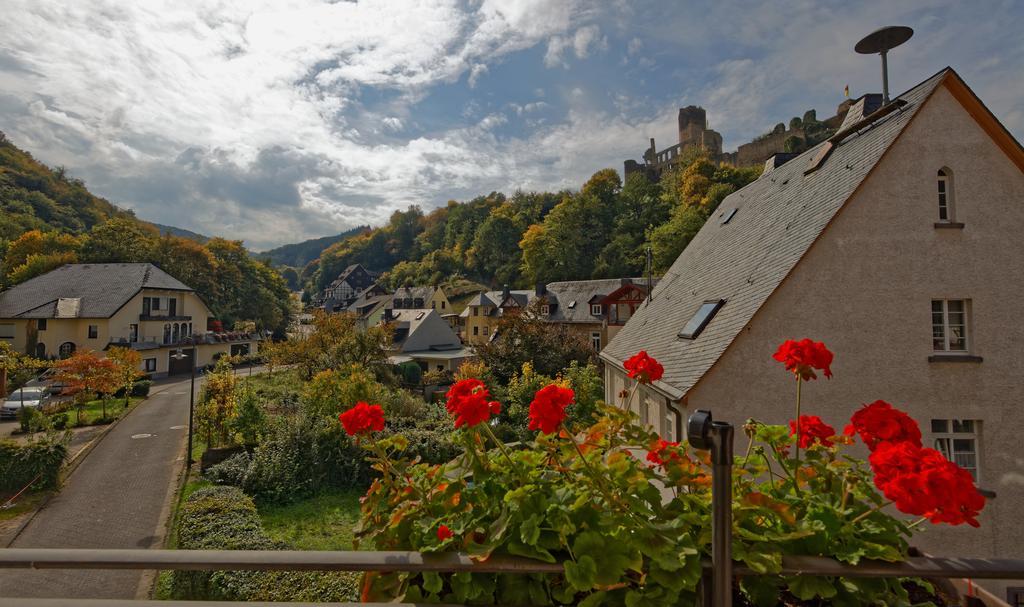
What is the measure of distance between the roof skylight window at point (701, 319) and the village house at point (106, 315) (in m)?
35.0

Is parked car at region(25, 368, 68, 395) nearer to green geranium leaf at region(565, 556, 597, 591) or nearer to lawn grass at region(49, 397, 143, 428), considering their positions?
lawn grass at region(49, 397, 143, 428)

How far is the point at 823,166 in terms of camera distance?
39.0 feet

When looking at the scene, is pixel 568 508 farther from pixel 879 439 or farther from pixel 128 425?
pixel 128 425

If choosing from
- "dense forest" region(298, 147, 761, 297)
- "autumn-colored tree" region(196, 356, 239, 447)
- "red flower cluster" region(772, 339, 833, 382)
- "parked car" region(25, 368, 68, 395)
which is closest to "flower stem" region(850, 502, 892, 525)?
"red flower cluster" region(772, 339, 833, 382)

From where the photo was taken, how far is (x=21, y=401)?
23.0 m

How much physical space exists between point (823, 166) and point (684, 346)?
591 centimetres

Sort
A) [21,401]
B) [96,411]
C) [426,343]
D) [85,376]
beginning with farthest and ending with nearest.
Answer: [426,343] → [96,411] → [21,401] → [85,376]

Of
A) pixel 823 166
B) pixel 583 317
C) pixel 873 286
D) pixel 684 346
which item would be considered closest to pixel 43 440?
pixel 684 346

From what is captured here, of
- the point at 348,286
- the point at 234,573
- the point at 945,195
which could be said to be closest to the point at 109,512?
the point at 234,573

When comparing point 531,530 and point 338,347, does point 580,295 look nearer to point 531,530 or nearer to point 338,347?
point 338,347

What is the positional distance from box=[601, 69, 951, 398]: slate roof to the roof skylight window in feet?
0.57

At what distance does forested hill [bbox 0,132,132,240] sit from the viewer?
184ft

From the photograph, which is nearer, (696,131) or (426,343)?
(426,343)

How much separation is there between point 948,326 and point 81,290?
51099mm
